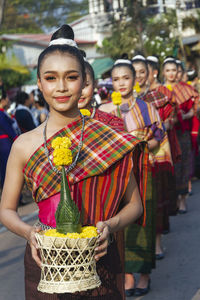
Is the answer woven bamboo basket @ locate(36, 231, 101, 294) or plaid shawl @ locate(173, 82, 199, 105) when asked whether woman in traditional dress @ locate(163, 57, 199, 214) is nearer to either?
plaid shawl @ locate(173, 82, 199, 105)

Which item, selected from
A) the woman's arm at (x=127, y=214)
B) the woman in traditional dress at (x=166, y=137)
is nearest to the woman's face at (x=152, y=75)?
the woman in traditional dress at (x=166, y=137)

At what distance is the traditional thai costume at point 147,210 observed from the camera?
5.87 meters

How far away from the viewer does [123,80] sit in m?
6.35

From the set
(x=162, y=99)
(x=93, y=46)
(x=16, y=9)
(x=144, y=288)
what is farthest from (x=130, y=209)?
(x=16, y=9)

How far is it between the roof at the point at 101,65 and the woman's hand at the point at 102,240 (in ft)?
108

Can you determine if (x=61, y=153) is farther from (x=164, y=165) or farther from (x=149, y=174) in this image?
(x=164, y=165)

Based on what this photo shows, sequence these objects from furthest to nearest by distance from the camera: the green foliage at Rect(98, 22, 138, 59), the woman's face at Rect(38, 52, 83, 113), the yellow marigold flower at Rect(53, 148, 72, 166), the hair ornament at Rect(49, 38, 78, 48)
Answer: the green foliage at Rect(98, 22, 138, 59) < the hair ornament at Rect(49, 38, 78, 48) < the woman's face at Rect(38, 52, 83, 113) < the yellow marigold flower at Rect(53, 148, 72, 166)

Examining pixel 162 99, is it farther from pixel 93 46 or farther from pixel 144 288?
pixel 93 46

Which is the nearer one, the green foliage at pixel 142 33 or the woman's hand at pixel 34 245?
the woman's hand at pixel 34 245

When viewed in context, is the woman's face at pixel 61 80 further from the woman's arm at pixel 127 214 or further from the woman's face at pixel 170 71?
the woman's face at pixel 170 71

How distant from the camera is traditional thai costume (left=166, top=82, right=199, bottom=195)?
949cm

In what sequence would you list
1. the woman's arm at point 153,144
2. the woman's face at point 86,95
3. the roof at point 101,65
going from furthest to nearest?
the roof at point 101,65, the woman's arm at point 153,144, the woman's face at point 86,95

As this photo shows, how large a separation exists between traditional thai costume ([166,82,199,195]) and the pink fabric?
629 centimetres

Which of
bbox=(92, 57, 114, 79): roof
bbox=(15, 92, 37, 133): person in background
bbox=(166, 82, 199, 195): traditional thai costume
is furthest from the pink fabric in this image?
bbox=(92, 57, 114, 79): roof
